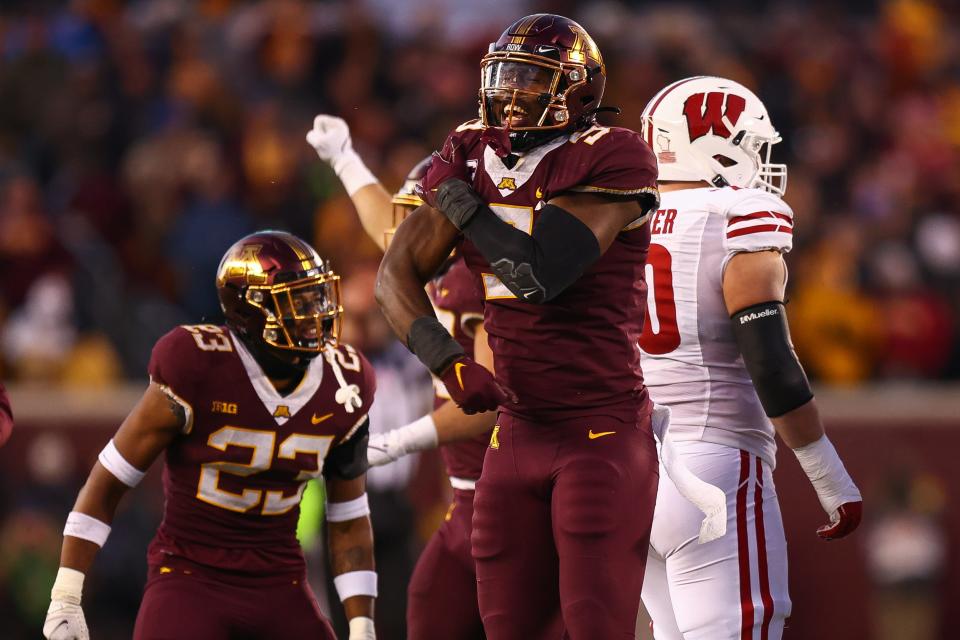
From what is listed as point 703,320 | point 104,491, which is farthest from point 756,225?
point 104,491

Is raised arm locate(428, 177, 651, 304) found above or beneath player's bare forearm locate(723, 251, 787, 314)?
above

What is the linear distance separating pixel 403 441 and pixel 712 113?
1.34 m

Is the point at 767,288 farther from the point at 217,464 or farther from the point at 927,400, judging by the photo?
the point at 927,400

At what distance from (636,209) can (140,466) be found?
151 cm

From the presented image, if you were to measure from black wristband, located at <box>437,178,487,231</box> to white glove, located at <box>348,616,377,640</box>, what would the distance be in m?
1.31

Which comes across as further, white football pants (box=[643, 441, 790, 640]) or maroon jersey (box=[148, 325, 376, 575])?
maroon jersey (box=[148, 325, 376, 575])

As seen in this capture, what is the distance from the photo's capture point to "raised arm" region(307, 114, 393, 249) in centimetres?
538

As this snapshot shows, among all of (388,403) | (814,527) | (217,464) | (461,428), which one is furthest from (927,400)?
(217,464)

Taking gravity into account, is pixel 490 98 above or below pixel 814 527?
above

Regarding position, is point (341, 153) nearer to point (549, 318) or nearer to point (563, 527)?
point (549, 318)

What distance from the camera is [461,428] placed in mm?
4789

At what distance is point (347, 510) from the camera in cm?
457

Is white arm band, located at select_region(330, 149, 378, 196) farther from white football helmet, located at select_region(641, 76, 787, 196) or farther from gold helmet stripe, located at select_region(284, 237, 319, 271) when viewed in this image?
white football helmet, located at select_region(641, 76, 787, 196)

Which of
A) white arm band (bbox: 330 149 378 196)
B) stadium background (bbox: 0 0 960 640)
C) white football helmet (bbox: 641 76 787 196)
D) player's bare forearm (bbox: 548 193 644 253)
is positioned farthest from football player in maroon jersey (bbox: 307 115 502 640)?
stadium background (bbox: 0 0 960 640)
